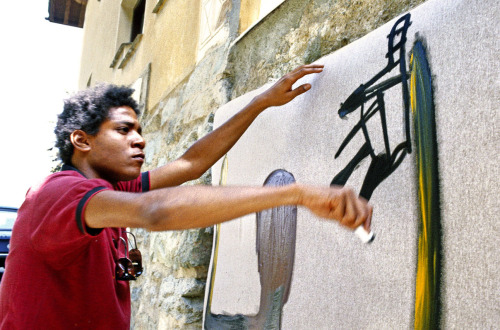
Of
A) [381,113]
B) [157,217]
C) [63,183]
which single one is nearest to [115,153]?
[63,183]

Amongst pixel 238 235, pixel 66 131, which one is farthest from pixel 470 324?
pixel 66 131

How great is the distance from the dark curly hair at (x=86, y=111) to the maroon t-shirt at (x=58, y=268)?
0.31 meters

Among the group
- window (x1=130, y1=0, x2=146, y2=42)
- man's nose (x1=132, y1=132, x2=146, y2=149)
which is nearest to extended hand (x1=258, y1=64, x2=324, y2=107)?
man's nose (x1=132, y1=132, x2=146, y2=149)

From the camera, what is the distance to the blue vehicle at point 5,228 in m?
5.14

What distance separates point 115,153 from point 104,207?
557 mm

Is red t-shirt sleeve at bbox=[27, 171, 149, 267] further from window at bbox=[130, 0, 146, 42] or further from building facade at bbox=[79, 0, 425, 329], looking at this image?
window at bbox=[130, 0, 146, 42]

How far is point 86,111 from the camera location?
170 cm

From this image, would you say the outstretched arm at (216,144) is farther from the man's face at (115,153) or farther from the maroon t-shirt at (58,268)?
the maroon t-shirt at (58,268)

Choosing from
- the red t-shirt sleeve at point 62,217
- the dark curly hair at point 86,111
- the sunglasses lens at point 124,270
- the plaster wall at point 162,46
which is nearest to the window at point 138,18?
the plaster wall at point 162,46

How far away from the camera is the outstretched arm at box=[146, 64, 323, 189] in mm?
1659

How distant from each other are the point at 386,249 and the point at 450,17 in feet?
1.84

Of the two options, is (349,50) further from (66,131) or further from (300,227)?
(66,131)

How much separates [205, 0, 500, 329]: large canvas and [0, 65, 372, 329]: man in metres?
0.23

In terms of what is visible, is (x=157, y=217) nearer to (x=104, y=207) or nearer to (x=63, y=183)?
(x=104, y=207)
